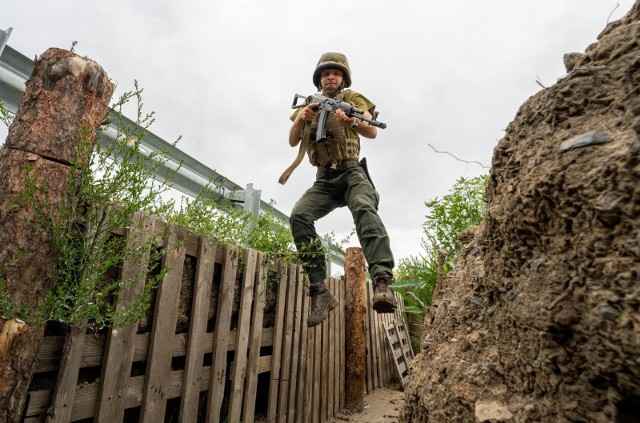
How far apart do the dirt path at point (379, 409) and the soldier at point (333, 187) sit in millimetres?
1644

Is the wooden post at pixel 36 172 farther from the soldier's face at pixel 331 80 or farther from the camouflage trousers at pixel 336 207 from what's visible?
the soldier's face at pixel 331 80

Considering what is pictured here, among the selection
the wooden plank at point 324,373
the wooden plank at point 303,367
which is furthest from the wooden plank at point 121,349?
the wooden plank at point 324,373

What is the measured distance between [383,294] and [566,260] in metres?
1.94

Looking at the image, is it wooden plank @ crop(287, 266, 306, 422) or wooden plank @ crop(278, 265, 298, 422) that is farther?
wooden plank @ crop(287, 266, 306, 422)

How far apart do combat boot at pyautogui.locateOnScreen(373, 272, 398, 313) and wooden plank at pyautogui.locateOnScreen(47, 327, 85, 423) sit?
1.85m

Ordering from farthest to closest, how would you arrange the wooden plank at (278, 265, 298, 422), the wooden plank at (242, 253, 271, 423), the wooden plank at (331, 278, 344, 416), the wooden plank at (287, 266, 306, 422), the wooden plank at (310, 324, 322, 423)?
the wooden plank at (331, 278, 344, 416)
the wooden plank at (310, 324, 322, 423)
the wooden plank at (287, 266, 306, 422)
the wooden plank at (278, 265, 298, 422)
the wooden plank at (242, 253, 271, 423)

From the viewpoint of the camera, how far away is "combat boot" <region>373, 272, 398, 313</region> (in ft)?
9.13

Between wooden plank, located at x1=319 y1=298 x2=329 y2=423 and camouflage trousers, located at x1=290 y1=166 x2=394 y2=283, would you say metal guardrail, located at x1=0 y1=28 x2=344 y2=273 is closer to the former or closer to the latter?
camouflage trousers, located at x1=290 y1=166 x2=394 y2=283

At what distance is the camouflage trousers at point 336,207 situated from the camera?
3011 millimetres

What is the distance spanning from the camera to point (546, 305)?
3.07 ft

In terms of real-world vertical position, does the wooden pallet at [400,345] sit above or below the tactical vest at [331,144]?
below

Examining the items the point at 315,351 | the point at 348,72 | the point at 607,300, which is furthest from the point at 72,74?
the point at 315,351

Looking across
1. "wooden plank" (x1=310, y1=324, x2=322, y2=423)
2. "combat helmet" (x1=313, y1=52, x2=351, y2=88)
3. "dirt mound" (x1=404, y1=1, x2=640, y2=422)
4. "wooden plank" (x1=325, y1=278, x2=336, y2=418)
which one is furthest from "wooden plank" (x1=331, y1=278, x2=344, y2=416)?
"dirt mound" (x1=404, y1=1, x2=640, y2=422)

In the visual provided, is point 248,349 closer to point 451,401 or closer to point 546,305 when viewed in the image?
point 451,401
